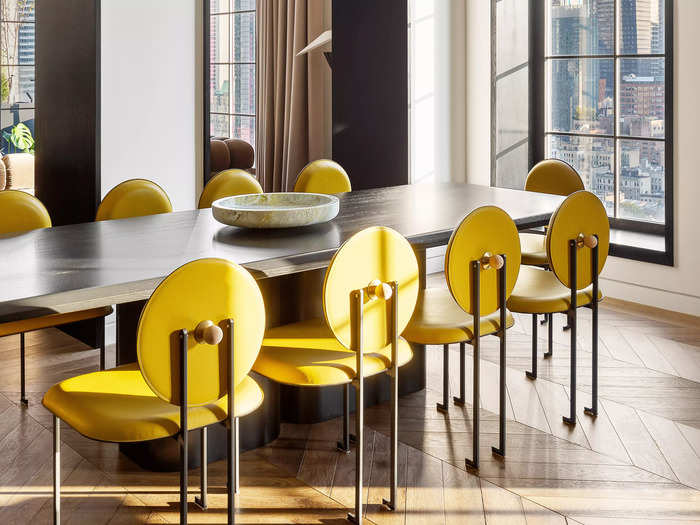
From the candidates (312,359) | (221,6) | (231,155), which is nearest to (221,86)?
(221,6)

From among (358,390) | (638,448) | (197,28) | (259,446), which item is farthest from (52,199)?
(638,448)

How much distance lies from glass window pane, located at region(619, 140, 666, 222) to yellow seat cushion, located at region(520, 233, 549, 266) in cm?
126

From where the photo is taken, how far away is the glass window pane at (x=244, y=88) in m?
8.12

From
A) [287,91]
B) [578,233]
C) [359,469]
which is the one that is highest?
[287,91]

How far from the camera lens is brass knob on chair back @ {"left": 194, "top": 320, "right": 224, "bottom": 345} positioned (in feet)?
7.53

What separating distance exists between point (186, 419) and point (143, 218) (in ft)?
4.85

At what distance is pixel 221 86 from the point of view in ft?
27.5

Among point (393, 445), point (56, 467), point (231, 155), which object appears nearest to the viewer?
point (56, 467)

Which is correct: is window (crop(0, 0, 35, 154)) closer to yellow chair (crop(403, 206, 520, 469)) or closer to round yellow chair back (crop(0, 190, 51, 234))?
round yellow chair back (crop(0, 190, 51, 234))

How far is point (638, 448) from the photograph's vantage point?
11.2ft

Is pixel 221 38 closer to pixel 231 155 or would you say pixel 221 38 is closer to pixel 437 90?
pixel 231 155

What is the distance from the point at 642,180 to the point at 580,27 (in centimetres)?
109

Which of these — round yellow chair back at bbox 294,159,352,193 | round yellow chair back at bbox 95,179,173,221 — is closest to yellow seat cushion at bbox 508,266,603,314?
round yellow chair back at bbox 294,159,352,193

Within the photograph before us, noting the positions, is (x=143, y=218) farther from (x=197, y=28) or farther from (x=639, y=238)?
(x=639, y=238)
